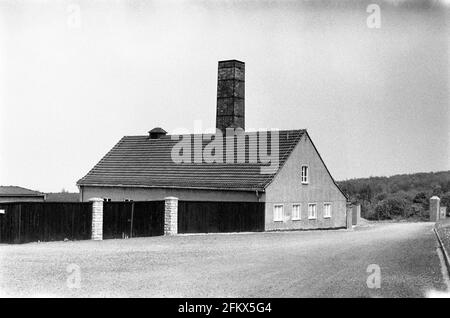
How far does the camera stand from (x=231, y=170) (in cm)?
3841

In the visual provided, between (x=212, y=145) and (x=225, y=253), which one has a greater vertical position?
(x=212, y=145)

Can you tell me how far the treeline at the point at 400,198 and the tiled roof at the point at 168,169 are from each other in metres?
21.9

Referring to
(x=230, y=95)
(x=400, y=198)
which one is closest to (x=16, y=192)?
(x=230, y=95)

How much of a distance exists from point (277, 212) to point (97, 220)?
1352 cm

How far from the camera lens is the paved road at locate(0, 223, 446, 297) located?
489 inches

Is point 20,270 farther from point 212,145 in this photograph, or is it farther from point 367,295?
point 212,145

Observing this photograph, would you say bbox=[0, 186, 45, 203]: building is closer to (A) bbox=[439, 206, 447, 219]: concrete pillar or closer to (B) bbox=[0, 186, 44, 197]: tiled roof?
(B) bbox=[0, 186, 44, 197]: tiled roof

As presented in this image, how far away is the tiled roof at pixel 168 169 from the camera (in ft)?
123

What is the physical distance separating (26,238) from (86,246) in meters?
2.49

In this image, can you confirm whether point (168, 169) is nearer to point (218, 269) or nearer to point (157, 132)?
point (157, 132)

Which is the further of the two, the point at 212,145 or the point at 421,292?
the point at 212,145

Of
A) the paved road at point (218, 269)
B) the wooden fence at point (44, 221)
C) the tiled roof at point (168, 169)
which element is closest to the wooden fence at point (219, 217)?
the tiled roof at point (168, 169)

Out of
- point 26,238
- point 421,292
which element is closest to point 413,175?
point 26,238

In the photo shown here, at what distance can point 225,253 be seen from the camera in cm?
2033
